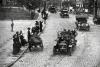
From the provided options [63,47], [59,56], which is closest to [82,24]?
[63,47]

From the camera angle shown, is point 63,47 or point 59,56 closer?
point 59,56

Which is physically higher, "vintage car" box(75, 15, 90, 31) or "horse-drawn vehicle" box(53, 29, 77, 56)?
"horse-drawn vehicle" box(53, 29, 77, 56)

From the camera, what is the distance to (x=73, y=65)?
21875 millimetres

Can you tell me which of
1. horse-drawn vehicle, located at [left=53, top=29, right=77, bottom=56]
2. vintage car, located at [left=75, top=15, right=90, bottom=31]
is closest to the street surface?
horse-drawn vehicle, located at [left=53, top=29, right=77, bottom=56]

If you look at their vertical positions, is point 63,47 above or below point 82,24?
above

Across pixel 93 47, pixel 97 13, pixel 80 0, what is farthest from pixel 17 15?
pixel 80 0

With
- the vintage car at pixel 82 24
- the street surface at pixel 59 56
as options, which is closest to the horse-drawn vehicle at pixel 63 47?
the street surface at pixel 59 56

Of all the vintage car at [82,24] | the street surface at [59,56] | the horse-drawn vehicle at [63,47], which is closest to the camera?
the street surface at [59,56]

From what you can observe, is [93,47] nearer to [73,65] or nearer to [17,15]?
[73,65]

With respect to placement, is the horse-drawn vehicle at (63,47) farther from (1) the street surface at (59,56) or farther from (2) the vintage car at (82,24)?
(2) the vintage car at (82,24)

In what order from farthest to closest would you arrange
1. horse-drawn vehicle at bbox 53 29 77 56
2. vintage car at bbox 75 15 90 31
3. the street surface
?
vintage car at bbox 75 15 90 31, horse-drawn vehicle at bbox 53 29 77 56, the street surface

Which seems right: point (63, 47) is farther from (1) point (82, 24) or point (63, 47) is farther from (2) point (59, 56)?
(1) point (82, 24)

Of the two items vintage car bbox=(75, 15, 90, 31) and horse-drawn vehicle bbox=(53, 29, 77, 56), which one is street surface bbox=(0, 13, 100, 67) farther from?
vintage car bbox=(75, 15, 90, 31)

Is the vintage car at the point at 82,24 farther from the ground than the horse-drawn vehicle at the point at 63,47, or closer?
closer
